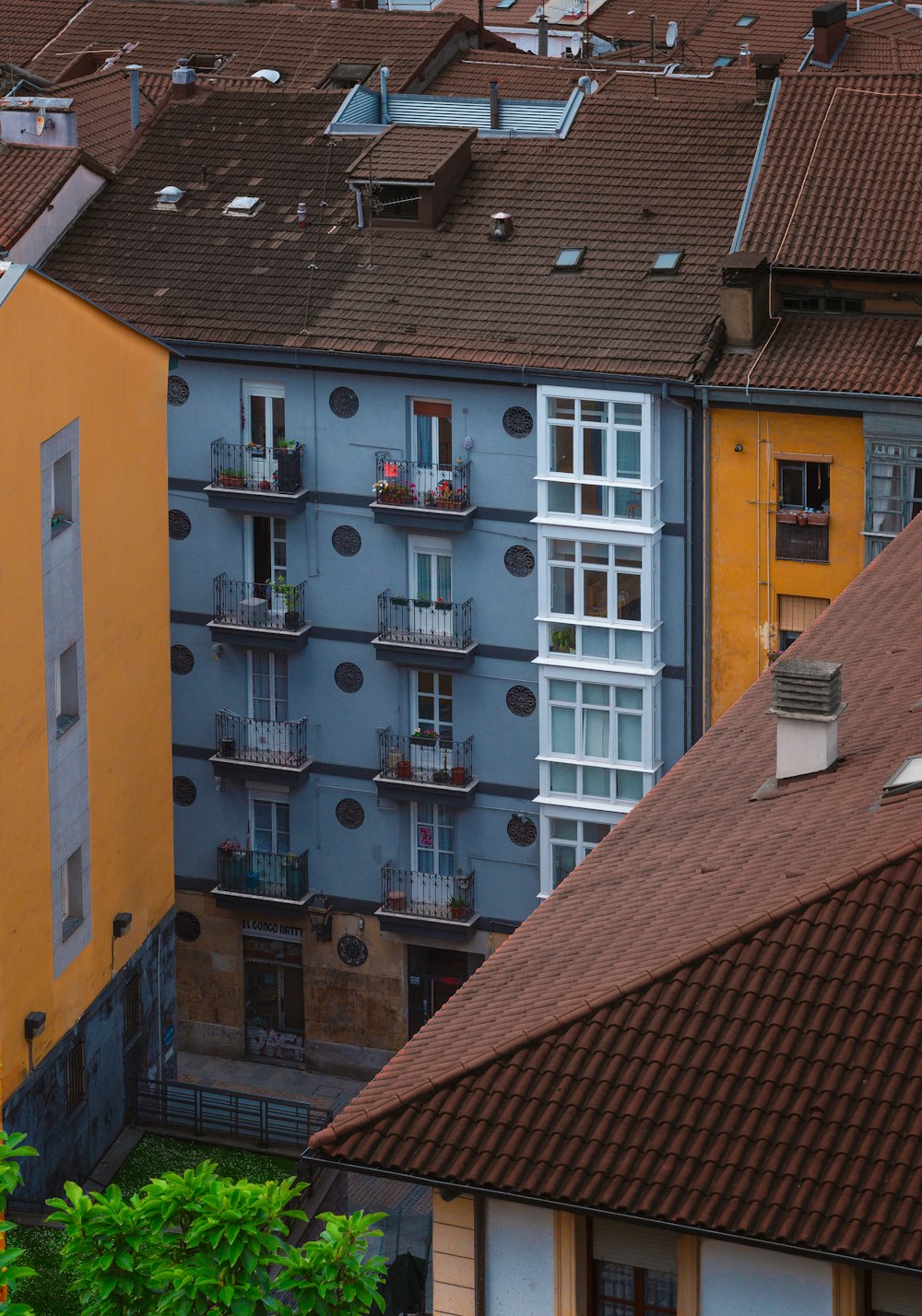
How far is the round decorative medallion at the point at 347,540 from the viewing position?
65250 mm

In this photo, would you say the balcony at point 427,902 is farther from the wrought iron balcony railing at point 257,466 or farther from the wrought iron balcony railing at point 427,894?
the wrought iron balcony railing at point 257,466

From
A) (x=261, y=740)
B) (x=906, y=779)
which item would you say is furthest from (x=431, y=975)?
(x=906, y=779)

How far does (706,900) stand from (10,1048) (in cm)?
2195

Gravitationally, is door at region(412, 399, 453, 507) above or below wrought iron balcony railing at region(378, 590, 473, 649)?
above

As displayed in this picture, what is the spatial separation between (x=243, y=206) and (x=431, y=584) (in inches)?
449

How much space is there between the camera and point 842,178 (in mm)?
62469

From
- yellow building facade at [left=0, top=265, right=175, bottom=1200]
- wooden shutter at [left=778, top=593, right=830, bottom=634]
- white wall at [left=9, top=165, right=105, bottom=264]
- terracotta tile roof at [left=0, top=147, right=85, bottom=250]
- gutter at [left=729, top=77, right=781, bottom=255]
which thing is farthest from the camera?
white wall at [left=9, top=165, right=105, bottom=264]

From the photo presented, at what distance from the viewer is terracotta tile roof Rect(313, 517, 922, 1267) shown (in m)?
27.8

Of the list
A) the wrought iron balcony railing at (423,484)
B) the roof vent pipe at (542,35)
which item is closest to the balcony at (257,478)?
the wrought iron balcony railing at (423,484)

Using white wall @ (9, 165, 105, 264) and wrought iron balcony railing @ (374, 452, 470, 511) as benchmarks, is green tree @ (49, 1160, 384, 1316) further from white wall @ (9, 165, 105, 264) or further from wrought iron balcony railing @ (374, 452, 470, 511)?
white wall @ (9, 165, 105, 264)

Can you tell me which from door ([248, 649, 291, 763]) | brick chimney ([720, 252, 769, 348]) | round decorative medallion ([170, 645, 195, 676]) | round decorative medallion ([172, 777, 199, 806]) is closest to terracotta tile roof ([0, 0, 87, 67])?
round decorative medallion ([170, 645, 195, 676])

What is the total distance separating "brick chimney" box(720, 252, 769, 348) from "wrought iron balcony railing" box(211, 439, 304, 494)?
37.0 feet

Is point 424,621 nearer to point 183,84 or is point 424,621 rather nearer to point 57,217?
point 57,217

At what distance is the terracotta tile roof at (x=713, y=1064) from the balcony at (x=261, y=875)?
3314 centimetres
